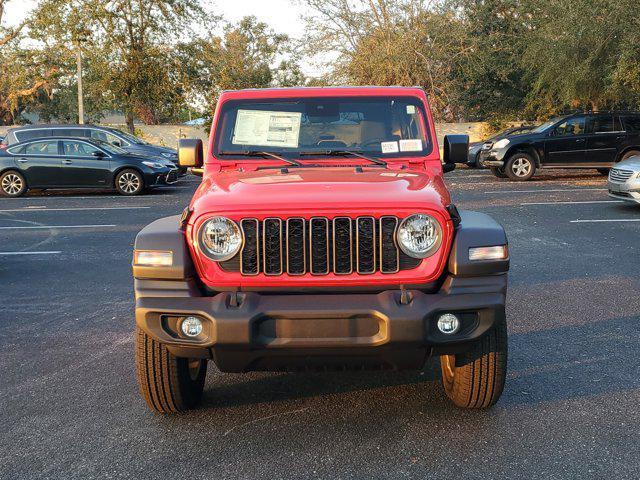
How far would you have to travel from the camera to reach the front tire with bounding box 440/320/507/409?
367cm

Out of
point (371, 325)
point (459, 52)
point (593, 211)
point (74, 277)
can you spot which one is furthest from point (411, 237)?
point (459, 52)

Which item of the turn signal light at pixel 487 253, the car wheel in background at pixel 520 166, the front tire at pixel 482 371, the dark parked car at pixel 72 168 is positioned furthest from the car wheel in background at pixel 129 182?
the turn signal light at pixel 487 253

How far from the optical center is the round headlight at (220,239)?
138 inches

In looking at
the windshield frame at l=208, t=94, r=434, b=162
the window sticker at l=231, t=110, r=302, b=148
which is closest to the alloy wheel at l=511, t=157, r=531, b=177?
the windshield frame at l=208, t=94, r=434, b=162

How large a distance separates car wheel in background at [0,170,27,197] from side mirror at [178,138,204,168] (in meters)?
14.0

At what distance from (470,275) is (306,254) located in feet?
2.70

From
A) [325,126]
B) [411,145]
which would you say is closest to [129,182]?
[325,126]

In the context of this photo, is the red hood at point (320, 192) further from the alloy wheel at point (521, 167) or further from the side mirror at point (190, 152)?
the alloy wheel at point (521, 167)

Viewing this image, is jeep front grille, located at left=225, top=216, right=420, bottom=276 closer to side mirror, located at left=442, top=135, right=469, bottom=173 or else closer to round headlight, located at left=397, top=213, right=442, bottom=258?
round headlight, located at left=397, top=213, right=442, bottom=258

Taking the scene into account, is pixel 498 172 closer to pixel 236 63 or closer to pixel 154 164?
pixel 154 164

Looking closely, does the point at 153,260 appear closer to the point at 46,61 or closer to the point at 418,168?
the point at 418,168

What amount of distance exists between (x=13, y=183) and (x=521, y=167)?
43.8 ft

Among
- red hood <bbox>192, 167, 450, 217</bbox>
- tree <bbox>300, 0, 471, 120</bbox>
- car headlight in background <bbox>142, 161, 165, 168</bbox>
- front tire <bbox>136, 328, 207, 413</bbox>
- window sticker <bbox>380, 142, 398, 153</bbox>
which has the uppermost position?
tree <bbox>300, 0, 471, 120</bbox>

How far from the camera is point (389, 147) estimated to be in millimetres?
4664
